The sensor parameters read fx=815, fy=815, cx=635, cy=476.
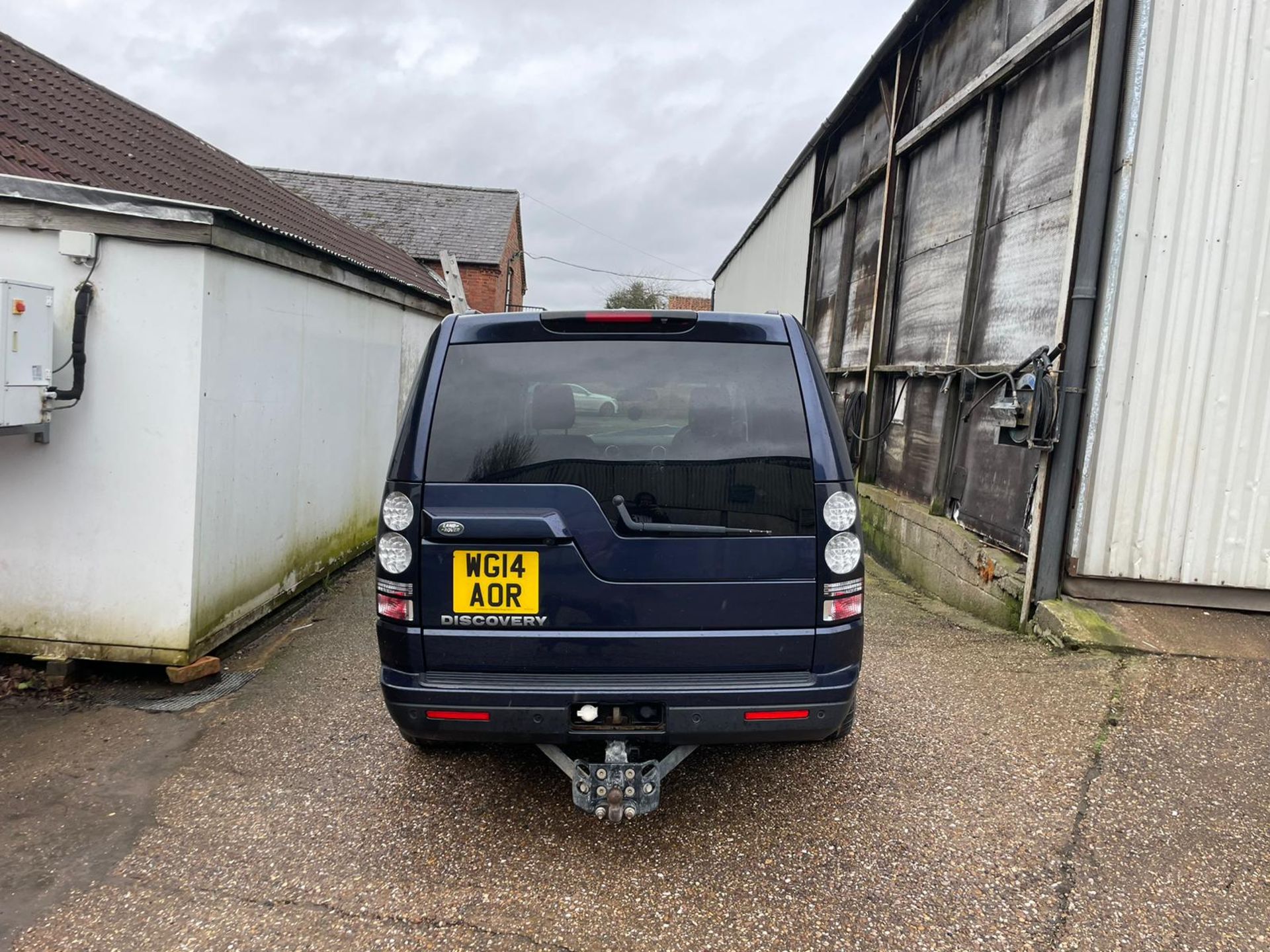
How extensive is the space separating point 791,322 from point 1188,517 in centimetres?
330

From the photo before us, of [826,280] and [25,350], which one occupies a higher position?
[826,280]

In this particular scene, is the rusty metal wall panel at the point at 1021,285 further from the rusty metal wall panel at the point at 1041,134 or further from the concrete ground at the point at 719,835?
the concrete ground at the point at 719,835

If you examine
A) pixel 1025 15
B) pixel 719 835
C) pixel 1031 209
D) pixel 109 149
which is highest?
pixel 1025 15

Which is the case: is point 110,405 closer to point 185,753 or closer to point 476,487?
point 185,753

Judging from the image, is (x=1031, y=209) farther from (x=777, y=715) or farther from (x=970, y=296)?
(x=777, y=715)

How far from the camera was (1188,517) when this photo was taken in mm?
4711

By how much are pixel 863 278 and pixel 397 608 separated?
8.42 m

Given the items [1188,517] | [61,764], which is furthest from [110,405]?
[1188,517]

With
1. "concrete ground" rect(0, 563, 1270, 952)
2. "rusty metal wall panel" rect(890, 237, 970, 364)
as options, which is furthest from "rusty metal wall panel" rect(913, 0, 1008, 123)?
"concrete ground" rect(0, 563, 1270, 952)

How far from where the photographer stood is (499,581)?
8.59 ft

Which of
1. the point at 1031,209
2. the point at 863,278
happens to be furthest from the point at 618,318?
the point at 863,278

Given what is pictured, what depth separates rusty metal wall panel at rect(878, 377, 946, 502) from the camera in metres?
7.17

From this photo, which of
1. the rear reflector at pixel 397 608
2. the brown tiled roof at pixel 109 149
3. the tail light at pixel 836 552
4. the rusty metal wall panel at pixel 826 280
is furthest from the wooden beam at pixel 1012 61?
the rear reflector at pixel 397 608

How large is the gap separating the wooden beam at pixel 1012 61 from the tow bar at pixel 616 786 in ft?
16.9
